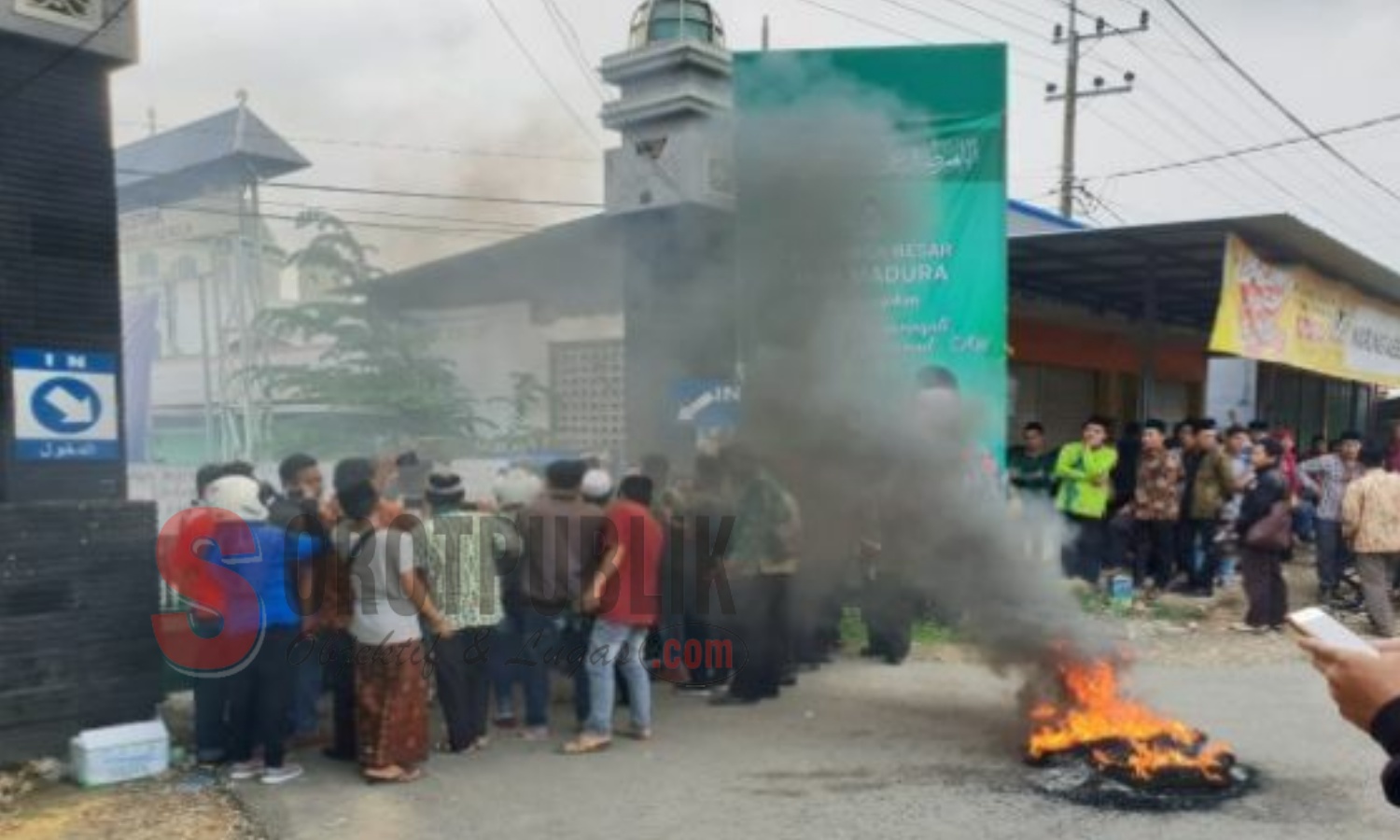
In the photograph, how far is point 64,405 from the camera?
213 inches

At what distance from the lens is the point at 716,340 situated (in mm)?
8445

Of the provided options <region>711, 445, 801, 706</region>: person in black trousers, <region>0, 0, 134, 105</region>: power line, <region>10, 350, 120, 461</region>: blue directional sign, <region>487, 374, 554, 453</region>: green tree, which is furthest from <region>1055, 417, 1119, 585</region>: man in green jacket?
<region>0, 0, 134, 105</region>: power line

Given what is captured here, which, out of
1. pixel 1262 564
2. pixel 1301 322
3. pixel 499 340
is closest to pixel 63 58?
pixel 499 340

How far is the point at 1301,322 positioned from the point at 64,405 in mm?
11573

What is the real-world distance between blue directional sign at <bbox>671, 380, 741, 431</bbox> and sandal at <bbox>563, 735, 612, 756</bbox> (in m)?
2.99

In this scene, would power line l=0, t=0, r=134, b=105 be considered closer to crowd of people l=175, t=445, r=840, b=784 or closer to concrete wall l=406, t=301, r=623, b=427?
crowd of people l=175, t=445, r=840, b=784

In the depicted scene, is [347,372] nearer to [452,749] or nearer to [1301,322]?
[452,749]

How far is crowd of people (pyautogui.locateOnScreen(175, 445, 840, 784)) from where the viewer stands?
17.2 ft

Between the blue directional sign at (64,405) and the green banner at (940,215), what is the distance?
4.37 m

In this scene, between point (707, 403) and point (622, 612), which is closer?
point (622, 612)

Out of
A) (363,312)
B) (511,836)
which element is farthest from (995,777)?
(363,312)

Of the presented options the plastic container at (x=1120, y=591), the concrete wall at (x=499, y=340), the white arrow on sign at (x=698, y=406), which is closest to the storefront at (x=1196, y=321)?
the plastic container at (x=1120, y=591)

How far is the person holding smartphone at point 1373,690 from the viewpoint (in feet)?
5.47

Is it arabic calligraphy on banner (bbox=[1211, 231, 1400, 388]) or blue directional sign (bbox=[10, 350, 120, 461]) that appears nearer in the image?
blue directional sign (bbox=[10, 350, 120, 461])
